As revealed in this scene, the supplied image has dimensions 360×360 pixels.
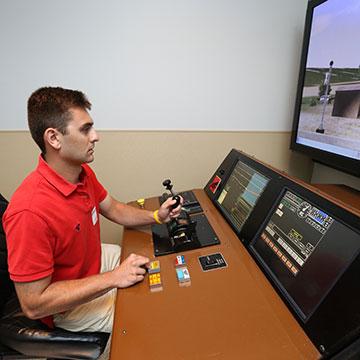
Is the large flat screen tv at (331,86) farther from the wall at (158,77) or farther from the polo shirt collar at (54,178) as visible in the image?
the polo shirt collar at (54,178)

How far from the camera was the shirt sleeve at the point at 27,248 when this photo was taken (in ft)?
2.46

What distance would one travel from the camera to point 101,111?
159 cm

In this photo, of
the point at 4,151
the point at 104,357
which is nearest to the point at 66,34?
the point at 4,151

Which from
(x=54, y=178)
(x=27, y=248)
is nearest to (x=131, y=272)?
(x=27, y=248)

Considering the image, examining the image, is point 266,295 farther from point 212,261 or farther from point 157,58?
point 157,58

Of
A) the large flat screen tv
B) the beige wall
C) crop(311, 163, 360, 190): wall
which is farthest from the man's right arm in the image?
crop(311, 163, 360, 190): wall

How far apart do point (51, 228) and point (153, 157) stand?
980 millimetres

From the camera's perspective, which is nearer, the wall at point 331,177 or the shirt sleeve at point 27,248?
the shirt sleeve at point 27,248

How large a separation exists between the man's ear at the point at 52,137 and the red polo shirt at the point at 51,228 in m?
0.09

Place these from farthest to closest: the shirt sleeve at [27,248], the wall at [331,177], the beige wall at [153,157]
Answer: the beige wall at [153,157]
the wall at [331,177]
the shirt sleeve at [27,248]

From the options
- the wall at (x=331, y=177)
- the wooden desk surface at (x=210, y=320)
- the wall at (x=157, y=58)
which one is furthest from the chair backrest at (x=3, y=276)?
the wall at (x=331, y=177)

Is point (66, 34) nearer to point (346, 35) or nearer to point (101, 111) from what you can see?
point (101, 111)

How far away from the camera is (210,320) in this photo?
25.3 inches

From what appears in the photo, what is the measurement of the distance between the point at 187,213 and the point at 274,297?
0.57 meters
